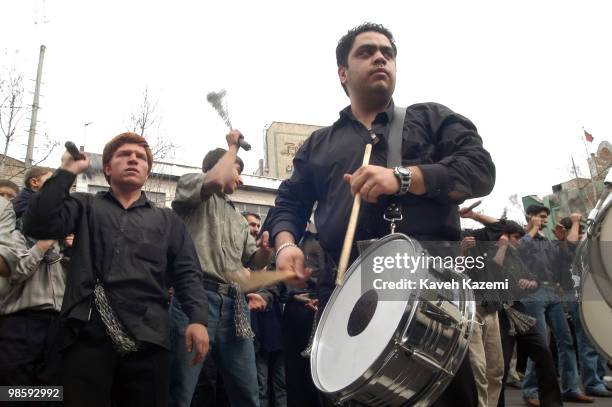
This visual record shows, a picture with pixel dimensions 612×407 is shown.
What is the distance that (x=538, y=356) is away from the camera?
557 cm

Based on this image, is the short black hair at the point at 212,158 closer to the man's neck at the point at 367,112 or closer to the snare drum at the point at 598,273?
the man's neck at the point at 367,112

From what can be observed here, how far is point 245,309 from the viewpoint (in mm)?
4027

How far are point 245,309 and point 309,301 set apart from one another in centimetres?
50

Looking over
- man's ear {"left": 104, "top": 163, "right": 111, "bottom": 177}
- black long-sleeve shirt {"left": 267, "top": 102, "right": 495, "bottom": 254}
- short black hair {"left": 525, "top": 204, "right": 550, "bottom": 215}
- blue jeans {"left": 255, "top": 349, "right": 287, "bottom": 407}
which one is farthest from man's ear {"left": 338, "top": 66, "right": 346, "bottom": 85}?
short black hair {"left": 525, "top": 204, "right": 550, "bottom": 215}

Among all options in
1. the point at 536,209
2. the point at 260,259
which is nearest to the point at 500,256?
the point at 536,209

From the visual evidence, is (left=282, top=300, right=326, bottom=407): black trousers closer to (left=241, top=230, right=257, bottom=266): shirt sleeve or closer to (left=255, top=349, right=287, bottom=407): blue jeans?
(left=241, top=230, right=257, bottom=266): shirt sleeve

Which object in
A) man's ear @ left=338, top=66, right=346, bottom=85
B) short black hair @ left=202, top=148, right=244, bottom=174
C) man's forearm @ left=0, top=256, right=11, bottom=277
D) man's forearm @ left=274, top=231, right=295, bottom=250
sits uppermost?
short black hair @ left=202, top=148, right=244, bottom=174

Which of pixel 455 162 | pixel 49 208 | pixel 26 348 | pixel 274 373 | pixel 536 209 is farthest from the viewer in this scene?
pixel 536 209

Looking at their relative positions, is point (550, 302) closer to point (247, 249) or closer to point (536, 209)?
point (536, 209)

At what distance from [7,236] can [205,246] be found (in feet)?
4.21

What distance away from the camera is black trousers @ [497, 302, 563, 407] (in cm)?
541

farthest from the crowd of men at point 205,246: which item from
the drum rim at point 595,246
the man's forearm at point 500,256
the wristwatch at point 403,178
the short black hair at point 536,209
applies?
the short black hair at point 536,209


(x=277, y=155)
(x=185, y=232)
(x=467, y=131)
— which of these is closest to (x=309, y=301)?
(x=185, y=232)

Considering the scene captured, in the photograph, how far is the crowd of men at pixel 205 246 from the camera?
220 centimetres
